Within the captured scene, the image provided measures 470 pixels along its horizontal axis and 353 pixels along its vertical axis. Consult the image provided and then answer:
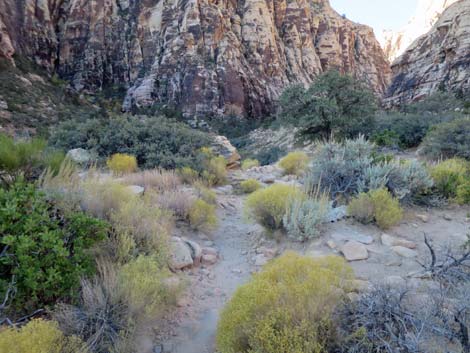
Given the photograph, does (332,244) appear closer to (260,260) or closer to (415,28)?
(260,260)

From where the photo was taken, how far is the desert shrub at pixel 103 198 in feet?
10.0

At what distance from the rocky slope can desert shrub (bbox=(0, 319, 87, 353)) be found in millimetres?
61524

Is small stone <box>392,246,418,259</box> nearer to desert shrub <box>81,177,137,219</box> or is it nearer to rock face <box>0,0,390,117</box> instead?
desert shrub <box>81,177,137,219</box>

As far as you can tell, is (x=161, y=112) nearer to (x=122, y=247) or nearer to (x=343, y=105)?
(x=343, y=105)

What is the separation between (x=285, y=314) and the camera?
5.68 feet

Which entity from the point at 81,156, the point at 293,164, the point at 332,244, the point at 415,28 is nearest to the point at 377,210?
the point at 332,244

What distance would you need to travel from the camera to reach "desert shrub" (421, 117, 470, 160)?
7.21m

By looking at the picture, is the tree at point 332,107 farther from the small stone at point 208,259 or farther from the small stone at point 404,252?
the small stone at point 208,259

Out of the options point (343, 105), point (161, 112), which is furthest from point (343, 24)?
point (343, 105)

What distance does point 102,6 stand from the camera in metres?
33.9

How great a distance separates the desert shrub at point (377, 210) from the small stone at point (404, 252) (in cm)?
57

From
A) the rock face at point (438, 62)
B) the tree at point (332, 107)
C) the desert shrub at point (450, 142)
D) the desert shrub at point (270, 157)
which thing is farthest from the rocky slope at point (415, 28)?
the desert shrub at point (450, 142)

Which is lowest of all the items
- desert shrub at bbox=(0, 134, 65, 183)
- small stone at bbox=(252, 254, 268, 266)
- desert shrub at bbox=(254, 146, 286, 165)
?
desert shrub at bbox=(254, 146, 286, 165)

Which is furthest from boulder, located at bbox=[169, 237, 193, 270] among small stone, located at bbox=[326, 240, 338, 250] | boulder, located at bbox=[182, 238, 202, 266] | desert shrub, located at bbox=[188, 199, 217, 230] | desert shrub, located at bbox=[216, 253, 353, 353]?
small stone, located at bbox=[326, 240, 338, 250]
